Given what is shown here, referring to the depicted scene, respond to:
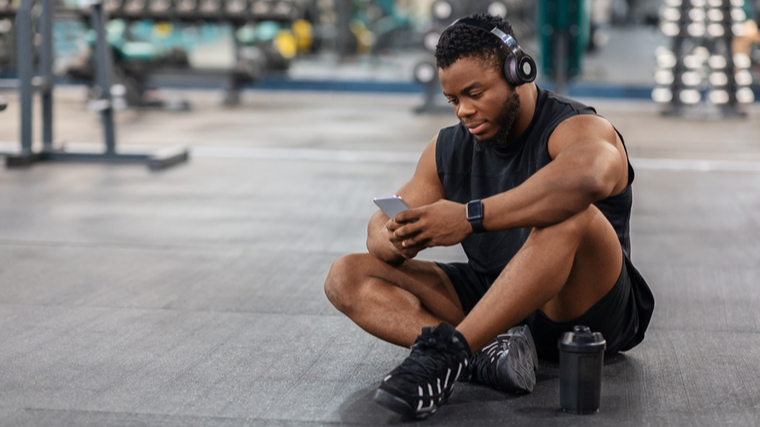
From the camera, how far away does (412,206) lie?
194 cm

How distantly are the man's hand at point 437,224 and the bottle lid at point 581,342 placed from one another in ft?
0.93

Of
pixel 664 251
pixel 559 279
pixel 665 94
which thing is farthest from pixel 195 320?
pixel 665 94

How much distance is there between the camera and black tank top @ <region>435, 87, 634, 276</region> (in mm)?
1813

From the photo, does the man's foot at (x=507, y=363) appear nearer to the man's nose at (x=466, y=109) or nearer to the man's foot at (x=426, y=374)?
the man's foot at (x=426, y=374)

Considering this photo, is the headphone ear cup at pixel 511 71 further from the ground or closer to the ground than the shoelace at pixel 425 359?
further from the ground

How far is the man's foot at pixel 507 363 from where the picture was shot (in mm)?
1763

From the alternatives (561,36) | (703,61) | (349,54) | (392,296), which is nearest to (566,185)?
(392,296)

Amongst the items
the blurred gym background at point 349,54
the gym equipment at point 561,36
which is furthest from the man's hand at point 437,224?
the gym equipment at point 561,36

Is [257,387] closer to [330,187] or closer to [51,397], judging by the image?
[51,397]

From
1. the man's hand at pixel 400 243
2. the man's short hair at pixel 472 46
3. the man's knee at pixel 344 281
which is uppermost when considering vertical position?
the man's short hair at pixel 472 46

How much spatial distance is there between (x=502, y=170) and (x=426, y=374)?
52cm

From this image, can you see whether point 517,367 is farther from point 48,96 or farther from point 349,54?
point 349,54

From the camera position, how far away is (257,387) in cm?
187

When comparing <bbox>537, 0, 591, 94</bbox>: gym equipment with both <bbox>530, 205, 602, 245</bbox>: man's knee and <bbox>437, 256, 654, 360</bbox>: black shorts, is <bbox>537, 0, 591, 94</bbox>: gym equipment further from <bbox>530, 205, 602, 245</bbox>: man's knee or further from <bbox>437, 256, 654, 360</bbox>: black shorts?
<bbox>530, 205, 602, 245</bbox>: man's knee
